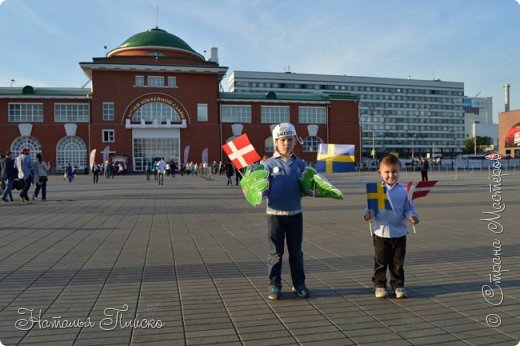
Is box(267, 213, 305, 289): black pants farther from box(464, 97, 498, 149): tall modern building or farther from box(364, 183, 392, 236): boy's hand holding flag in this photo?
box(464, 97, 498, 149): tall modern building

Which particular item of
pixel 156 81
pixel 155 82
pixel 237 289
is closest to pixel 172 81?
pixel 156 81

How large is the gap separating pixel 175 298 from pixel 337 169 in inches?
161

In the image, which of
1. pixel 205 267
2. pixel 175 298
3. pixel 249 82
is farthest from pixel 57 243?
pixel 249 82

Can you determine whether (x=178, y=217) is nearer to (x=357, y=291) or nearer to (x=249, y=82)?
(x=357, y=291)

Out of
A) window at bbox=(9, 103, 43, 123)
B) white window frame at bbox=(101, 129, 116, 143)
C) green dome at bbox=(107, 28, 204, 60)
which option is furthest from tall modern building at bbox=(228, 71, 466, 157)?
window at bbox=(9, 103, 43, 123)

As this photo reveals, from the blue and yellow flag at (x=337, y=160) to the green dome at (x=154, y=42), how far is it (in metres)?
55.7

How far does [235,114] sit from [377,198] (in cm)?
5778

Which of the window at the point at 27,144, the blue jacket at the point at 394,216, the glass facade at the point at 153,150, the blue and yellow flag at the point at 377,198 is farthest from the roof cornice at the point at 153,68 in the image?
the blue jacket at the point at 394,216

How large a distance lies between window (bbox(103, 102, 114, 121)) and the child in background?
185 feet

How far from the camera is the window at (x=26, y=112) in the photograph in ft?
184

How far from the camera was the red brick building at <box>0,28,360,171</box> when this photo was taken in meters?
56.4

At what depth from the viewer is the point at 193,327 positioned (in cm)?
430

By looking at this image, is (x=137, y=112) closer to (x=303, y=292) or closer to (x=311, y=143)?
(x=311, y=143)

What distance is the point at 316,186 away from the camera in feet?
17.1
